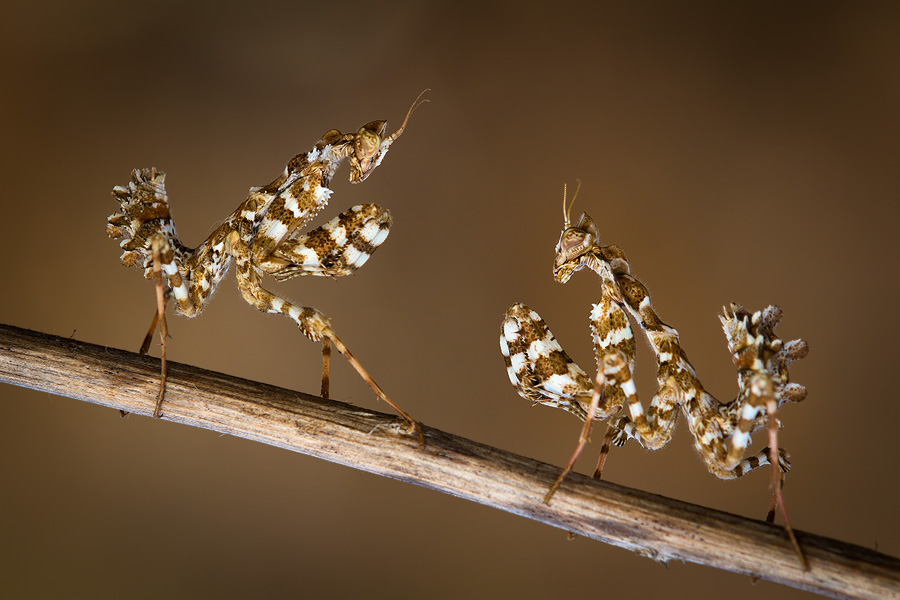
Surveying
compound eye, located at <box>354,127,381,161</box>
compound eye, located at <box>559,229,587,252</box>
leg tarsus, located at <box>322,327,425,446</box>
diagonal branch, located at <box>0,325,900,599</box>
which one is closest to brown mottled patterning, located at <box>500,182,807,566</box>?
compound eye, located at <box>559,229,587,252</box>

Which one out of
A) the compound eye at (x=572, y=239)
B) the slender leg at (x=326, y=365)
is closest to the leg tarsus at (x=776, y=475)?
the compound eye at (x=572, y=239)

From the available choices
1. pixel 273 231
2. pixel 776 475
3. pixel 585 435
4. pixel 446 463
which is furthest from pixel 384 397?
pixel 776 475

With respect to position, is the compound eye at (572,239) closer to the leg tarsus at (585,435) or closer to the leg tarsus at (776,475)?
the leg tarsus at (585,435)

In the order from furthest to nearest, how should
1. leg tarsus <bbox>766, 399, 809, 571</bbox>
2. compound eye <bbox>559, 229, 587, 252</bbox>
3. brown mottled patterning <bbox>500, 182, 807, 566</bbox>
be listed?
compound eye <bbox>559, 229, 587, 252</bbox>
brown mottled patterning <bbox>500, 182, 807, 566</bbox>
leg tarsus <bbox>766, 399, 809, 571</bbox>

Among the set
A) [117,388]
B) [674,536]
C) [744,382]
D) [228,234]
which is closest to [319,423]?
[117,388]

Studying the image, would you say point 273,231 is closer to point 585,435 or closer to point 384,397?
point 384,397

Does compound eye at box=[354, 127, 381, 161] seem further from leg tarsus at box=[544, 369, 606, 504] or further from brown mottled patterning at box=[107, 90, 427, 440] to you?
leg tarsus at box=[544, 369, 606, 504]
